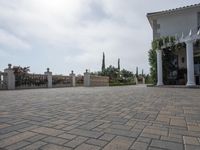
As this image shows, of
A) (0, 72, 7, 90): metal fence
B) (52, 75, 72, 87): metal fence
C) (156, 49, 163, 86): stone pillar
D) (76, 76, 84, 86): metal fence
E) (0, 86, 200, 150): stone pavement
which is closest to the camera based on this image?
(0, 86, 200, 150): stone pavement

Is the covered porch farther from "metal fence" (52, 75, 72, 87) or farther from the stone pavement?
the stone pavement

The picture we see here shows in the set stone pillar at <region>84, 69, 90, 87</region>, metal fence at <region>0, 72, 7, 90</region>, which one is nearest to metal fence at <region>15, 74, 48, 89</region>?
metal fence at <region>0, 72, 7, 90</region>

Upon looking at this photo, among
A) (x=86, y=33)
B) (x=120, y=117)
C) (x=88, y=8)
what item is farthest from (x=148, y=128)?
(x=86, y=33)

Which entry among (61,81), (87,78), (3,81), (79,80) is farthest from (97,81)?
(3,81)

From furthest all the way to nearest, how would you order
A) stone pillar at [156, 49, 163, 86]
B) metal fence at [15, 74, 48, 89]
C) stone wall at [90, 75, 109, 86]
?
stone wall at [90, 75, 109, 86] → stone pillar at [156, 49, 163, 86] → metal fence at [15, 74, 48, 89]

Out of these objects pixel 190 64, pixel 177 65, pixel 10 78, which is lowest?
pixel 10 78

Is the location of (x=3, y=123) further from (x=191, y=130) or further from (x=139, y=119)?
(x=191, y=130)

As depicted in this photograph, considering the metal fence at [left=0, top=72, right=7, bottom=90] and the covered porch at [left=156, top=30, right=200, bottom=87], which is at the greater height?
the covered porch at [left=156, top=30, right=200, bottom=87]

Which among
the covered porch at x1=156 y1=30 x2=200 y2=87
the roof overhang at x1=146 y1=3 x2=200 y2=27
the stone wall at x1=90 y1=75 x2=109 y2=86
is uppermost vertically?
the roof overhang at x1=146 y1=3 x2=200 y2=27

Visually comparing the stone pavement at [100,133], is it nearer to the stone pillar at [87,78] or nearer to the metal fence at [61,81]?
the metal fence at [61,81]

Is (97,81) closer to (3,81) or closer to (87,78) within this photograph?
(87,78)

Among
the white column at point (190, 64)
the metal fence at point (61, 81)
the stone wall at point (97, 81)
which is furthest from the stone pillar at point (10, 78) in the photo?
the white column at point (190, 64)

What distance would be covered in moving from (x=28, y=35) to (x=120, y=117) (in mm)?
11248

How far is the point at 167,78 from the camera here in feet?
54.9
